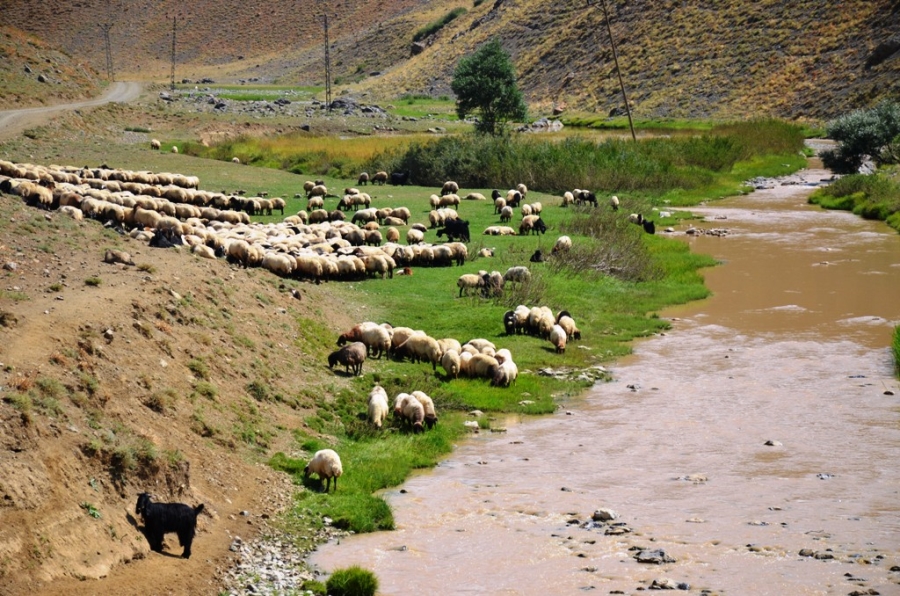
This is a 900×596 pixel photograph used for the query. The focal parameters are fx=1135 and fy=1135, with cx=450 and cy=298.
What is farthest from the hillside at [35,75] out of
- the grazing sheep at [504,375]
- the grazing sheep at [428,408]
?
the grazing sheep at [428,408]

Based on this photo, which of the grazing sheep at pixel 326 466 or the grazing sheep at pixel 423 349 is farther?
the grazing sheep at pixel 423 349

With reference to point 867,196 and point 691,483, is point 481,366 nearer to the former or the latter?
point 691,483

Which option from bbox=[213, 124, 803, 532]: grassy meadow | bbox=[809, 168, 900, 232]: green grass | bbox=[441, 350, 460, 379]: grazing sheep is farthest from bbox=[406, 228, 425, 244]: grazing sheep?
bbox=[809, 168, 900, 232]: green grass

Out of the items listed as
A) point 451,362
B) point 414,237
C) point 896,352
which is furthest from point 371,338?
point 414,237

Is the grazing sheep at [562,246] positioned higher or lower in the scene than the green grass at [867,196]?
lower

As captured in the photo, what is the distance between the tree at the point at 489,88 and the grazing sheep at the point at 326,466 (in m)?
46.0

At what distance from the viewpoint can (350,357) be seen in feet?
57.1

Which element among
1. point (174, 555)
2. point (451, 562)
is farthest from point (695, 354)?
point (174, 555)

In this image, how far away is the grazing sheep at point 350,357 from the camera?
57.0 ft

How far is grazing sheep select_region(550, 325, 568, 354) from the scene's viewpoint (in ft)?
67.2

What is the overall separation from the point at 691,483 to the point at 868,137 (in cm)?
3802

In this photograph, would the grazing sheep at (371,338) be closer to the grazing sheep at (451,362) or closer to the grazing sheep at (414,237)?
the grazing sheep at (451,362)

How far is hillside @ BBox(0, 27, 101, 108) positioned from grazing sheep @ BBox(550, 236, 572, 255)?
3707cm

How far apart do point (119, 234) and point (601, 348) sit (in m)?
9.30
